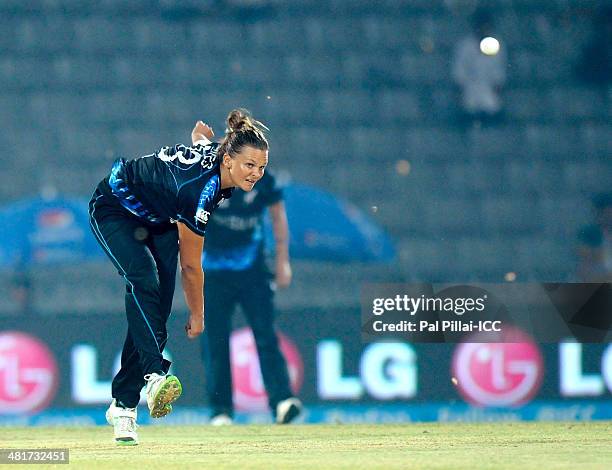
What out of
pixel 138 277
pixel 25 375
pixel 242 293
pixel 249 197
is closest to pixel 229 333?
pixel 242 293

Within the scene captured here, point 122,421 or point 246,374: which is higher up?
point 246,374

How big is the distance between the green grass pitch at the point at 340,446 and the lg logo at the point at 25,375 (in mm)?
287

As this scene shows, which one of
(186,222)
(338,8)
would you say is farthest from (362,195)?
(186,222)

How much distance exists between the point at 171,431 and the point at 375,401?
51.4 inches

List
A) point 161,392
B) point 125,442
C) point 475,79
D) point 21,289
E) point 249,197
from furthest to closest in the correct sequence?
1. point 475,79
2. point 21,289
3. point 249,197
4. point 125,442
5. point 161,392

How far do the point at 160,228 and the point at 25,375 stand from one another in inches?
107

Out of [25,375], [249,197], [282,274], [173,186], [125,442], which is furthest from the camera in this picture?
[282,274]

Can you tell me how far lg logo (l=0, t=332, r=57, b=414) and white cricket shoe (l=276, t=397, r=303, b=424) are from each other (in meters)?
1.32

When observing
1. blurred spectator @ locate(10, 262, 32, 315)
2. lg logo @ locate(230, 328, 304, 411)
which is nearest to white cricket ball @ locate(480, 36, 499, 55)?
lg logo @ locate(230, 328, 304, 411)

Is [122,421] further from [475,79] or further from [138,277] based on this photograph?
[475,79]

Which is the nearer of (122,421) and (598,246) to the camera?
(122,421)

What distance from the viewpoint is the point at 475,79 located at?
28.0 feet

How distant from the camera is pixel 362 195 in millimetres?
8297

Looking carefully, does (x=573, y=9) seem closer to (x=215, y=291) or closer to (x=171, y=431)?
(x=215, y=291)
